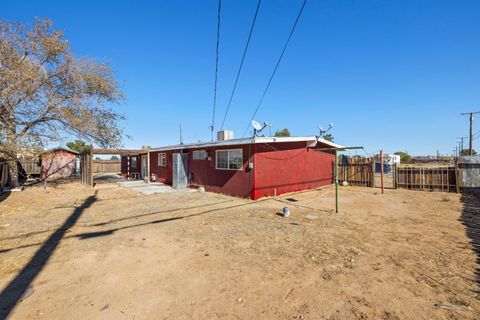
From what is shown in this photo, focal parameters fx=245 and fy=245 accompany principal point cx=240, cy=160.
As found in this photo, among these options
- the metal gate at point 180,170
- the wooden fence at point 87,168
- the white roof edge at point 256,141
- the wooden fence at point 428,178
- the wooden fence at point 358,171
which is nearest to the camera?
the white roof edge at point 256,141

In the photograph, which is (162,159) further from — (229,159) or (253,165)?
(253,165)

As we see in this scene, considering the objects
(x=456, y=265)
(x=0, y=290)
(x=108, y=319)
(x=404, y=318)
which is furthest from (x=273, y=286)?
(x=0, y=290)

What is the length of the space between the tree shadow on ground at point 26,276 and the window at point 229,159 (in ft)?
22.5

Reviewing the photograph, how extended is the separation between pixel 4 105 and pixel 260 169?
541 inches

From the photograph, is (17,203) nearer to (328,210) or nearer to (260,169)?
(260,169)

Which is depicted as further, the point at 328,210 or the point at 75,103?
the point at 75,103

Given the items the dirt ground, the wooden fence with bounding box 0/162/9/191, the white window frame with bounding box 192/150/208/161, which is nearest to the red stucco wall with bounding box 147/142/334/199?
the white window frame with bounding box 192/150/208/161

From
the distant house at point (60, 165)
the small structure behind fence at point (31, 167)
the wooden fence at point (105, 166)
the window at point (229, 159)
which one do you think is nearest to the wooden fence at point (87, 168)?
the distant house at point (60, 165)

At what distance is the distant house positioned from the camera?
2366 cm

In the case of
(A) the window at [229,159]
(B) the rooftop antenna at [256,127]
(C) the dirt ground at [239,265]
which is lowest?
(C) the dirt ground at [239,265]

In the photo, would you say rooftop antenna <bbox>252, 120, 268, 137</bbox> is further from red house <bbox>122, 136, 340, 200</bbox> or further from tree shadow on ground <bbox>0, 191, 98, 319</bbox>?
tree shadow on ground <bbox>0, 191, 98, 319</bbox>

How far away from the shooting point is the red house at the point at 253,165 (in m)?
10.7

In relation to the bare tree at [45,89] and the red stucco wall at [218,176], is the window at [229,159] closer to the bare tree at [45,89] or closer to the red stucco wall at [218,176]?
the red stucco wall at [218,176]

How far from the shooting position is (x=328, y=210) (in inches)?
337
